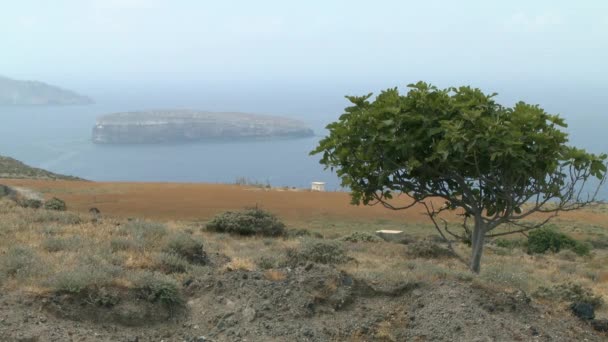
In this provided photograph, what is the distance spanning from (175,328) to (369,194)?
15.4ft

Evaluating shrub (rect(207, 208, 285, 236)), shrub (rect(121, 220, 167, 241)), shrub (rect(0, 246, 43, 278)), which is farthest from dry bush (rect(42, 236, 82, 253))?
shrub (rect(207, 208, 285, 236))

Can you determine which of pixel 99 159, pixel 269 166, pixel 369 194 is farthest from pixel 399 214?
pixel 99 159

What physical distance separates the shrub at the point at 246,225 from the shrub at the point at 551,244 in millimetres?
8601

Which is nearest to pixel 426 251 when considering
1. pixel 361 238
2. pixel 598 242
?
pixel 361 238

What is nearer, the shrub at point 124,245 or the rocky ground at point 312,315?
the rocky ground at point 312,315

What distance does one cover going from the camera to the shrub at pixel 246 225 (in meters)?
17.4

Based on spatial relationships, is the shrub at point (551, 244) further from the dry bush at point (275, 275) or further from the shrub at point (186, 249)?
the dry bush at point (275, 275)

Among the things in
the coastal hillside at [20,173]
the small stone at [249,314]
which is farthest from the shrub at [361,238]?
the coastal hillside at [20,173]

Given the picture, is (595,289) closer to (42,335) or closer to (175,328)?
(175,328)

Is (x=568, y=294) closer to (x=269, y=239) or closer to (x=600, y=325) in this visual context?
(x=600, y=325)

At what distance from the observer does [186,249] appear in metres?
11.1

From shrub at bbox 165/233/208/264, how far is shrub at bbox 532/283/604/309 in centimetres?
600

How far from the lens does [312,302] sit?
7.38 meters

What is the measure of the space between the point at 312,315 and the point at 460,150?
10.6ft
